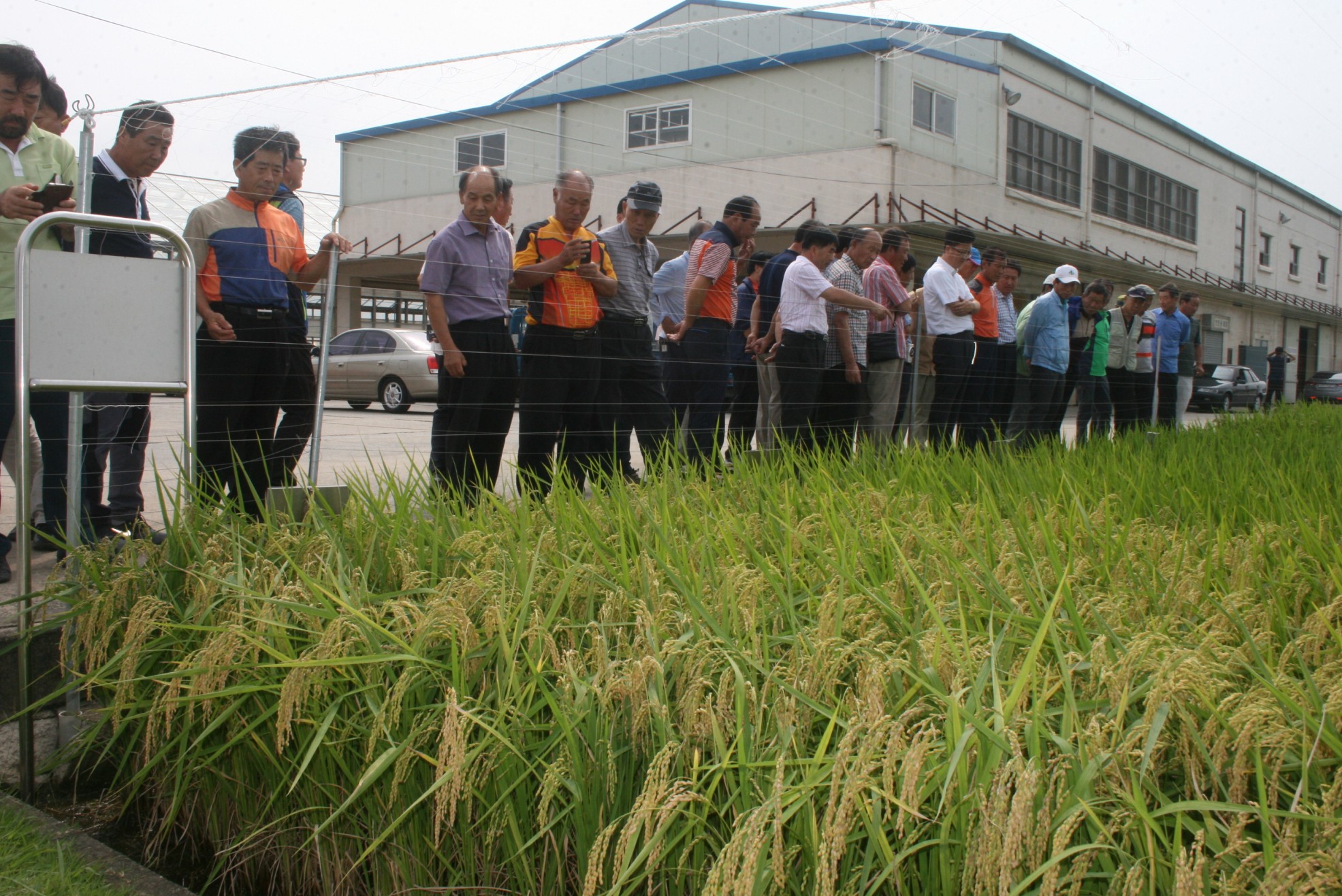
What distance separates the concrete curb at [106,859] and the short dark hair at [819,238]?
4745 millimetres

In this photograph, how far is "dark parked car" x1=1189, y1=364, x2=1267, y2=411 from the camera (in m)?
26.2

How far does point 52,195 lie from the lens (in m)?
3.58

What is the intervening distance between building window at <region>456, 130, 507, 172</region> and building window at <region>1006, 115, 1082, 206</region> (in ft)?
62.6

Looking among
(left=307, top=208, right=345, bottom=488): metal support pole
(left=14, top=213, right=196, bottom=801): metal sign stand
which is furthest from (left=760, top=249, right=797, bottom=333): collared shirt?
(left=14, top=213, right=196, bottom=801): metal sign stand

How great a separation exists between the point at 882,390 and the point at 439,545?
189 inches

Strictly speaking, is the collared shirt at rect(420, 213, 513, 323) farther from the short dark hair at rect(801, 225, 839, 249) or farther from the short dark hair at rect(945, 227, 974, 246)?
the short dark hair at rect(945, 227, 974, 246)

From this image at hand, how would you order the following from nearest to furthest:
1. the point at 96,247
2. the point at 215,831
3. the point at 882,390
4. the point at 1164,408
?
the point at 215,831
the point at 96,247
the point at 882,390
the point at 1164,408

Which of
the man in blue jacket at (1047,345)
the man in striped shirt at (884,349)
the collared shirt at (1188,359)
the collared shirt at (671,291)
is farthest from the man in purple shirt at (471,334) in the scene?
the collared shirt at (1188,359)

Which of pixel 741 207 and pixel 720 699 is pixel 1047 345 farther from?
pixel 720 699

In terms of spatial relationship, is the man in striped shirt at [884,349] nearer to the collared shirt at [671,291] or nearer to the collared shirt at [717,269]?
the collared shirt at [717,269]

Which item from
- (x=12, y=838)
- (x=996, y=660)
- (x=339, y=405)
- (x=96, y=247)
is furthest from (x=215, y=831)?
(x=339, y=405)

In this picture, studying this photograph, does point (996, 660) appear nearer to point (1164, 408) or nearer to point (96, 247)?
point (96, 247)

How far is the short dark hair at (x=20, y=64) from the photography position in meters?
3.74

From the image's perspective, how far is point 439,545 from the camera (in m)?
2.74
